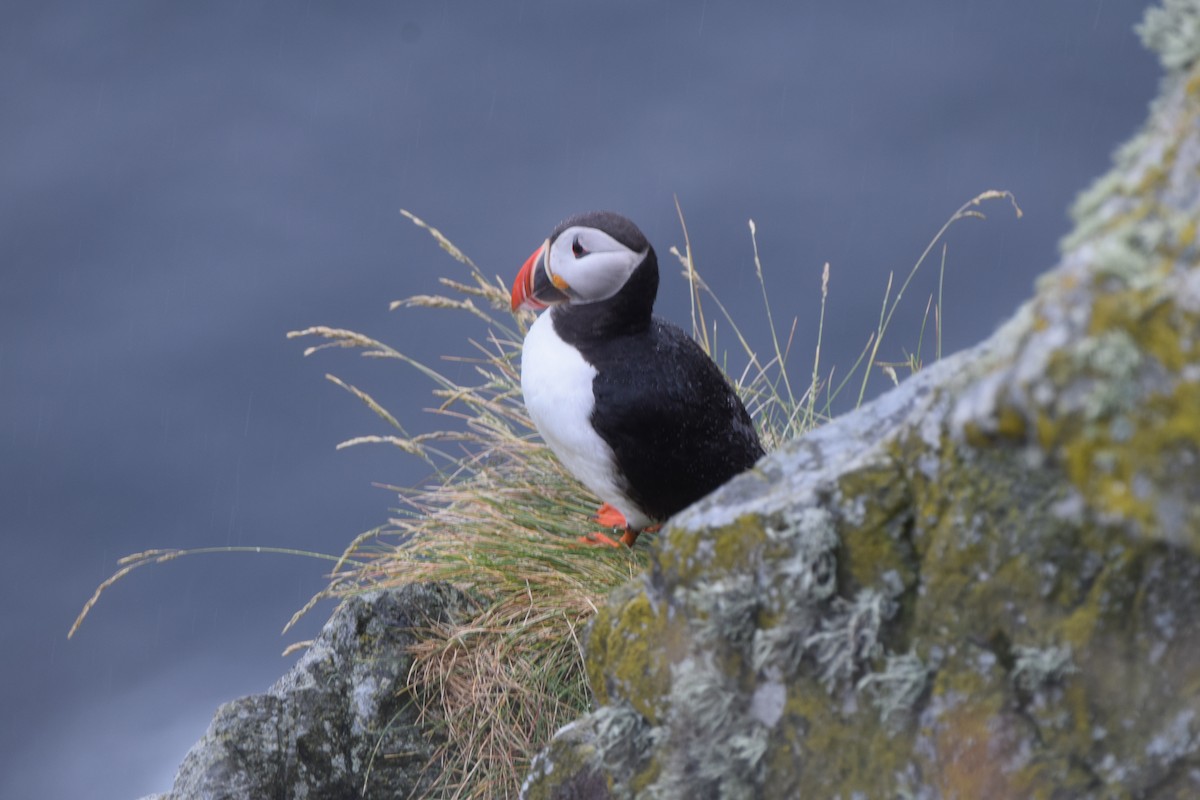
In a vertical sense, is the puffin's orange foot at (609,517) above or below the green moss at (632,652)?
above

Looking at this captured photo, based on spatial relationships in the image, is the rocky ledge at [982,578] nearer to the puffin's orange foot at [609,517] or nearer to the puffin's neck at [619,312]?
the puffin's neck at [619,312]

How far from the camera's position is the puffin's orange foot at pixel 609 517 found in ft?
16.5

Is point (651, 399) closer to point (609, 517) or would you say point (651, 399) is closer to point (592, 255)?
point (592, 255)

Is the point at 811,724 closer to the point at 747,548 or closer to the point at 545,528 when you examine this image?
the point at 747,548

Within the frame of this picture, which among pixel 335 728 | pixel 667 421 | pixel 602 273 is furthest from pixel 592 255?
pixel 335 728

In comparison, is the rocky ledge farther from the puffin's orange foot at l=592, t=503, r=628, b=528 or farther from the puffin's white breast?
the puffin's orange foot at l=592, t=503, r=628, b=528

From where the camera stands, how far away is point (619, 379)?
4293mm

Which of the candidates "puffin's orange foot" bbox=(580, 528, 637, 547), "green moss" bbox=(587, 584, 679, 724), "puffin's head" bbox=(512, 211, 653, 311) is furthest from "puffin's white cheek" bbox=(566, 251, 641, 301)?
"green moss" bbox=(587, 584, 679, 724)

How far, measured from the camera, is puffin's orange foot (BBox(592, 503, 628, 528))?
5.04 meters

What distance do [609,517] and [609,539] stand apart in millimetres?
204

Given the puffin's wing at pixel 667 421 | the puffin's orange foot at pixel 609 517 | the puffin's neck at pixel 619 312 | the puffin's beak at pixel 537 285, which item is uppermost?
the puffin's beak at pixel 537 285

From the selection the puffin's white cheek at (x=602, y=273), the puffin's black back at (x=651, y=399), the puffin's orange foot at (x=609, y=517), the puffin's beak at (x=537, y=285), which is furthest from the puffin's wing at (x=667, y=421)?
the puffin's orange foot at (x=609, y=517)

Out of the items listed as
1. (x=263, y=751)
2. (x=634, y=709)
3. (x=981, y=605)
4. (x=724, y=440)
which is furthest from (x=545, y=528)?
(x=981, y=605)

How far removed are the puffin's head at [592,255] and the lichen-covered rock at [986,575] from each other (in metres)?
1.61
